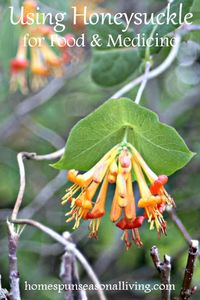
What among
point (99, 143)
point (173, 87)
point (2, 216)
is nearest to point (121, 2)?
point (173, 87)

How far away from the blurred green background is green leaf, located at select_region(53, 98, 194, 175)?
2.23 ft

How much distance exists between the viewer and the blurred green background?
1.66 m

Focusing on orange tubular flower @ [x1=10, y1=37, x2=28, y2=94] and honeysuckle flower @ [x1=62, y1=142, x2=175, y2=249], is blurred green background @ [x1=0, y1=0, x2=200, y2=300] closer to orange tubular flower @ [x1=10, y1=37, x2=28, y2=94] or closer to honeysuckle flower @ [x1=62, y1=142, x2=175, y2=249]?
orange tubular flower @ [x1=10, y1=37, x2=28, y2=94]

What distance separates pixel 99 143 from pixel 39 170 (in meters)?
1.21

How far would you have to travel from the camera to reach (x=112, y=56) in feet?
3.72

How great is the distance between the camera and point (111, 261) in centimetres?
172

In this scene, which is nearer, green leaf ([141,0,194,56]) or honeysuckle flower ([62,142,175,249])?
honeysuckle flower ([62,142,175,249])

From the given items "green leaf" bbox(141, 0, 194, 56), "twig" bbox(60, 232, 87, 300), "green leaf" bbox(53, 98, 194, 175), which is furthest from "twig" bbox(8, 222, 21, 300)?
"green leaf" bbox(141, 0, 194, 56)

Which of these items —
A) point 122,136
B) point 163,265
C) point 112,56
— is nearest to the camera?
point 163,265

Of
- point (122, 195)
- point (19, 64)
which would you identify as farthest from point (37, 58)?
point (122, 195)

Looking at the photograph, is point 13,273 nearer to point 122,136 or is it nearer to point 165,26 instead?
point 122,136

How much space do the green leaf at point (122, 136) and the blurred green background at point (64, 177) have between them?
679 mm

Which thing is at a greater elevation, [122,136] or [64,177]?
[122,136]

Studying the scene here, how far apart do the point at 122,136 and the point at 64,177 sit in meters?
0.82
